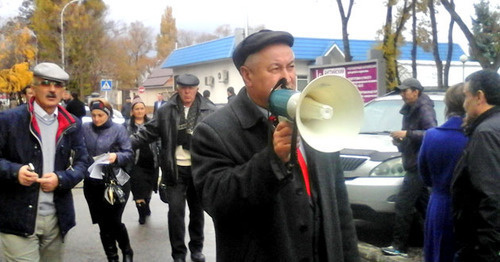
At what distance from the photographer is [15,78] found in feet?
76.8

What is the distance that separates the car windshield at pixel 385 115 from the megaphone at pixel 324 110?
6417 mm

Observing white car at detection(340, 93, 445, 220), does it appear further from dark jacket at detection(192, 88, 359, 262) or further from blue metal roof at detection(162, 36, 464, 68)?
blue metal roof at detection(162, 36, 464, 68)

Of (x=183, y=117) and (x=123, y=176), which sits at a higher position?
(x=183, y=117)

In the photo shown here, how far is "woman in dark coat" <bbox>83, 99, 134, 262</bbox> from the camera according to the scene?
6641 millimetres

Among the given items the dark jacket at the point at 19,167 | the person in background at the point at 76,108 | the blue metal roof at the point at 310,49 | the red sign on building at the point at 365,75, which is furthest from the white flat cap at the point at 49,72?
the blue metal roof at the point at 310,49

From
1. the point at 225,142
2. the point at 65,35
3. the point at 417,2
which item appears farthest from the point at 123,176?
the point at 65,35

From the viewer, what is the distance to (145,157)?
366 inches

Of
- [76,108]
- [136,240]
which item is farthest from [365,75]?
[136,240]

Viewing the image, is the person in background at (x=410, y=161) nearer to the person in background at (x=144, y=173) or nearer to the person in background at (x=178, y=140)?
the person in background at (x=178, y=140)

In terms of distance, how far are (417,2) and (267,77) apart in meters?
15.4

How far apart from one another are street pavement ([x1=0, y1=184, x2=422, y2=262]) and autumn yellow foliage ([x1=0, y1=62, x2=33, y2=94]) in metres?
14.2

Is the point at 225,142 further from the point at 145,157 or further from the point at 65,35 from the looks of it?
the point at 65,35

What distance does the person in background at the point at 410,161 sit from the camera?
699cm

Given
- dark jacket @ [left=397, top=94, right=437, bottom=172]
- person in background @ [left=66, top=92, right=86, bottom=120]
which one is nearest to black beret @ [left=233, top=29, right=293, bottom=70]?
dark jacket @ [left=397, top=94, right=437, bottom=172]
